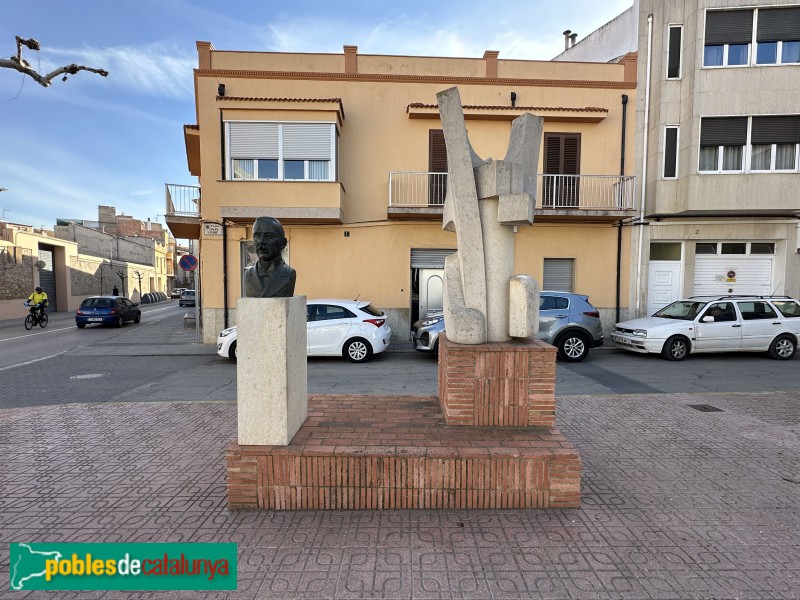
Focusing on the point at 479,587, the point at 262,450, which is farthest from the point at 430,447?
the point at 262,450

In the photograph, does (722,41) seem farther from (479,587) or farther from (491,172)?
(479,587)

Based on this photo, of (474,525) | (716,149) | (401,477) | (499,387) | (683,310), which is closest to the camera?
(474,525)

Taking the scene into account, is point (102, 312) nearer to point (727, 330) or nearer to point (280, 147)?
point (280, 147)

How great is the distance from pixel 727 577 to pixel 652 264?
1253 cm

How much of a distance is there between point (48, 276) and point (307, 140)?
23.4m

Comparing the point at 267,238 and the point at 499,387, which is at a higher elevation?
the point at 267,238

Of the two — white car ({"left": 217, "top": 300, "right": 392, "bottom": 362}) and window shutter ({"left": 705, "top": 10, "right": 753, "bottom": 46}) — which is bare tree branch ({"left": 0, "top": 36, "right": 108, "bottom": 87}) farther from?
window shutter ({"left": 705, "top": 10, "right": 753, "bottom": 46})

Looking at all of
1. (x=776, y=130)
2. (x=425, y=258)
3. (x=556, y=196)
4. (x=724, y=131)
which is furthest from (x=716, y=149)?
(x=425, y=258)

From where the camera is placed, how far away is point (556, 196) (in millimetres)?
12430

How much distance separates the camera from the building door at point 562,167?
40.8 ft

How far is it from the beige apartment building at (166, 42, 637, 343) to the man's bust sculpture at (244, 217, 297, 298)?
811 centimetres

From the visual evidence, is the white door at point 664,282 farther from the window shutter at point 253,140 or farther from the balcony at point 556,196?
the window shutter at point 253,140

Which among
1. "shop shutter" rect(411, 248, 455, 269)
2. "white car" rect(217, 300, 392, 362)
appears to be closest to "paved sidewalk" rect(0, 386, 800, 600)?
"white car" rect(217, 300, 392, 362)

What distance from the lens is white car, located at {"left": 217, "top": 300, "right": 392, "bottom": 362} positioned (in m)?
9.05
